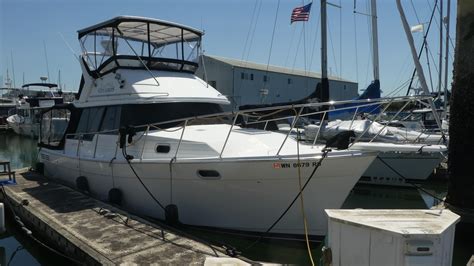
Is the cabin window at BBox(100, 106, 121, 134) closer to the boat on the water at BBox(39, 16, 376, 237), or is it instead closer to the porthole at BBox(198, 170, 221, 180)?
the boat on the water at BBox(39, 16, 376, 237)

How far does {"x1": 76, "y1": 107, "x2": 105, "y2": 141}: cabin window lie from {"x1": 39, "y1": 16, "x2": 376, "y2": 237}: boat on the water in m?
0.03

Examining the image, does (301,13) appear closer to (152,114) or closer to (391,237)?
(152,114)

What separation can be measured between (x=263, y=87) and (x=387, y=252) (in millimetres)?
29263

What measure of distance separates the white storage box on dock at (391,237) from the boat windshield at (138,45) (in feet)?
20.8

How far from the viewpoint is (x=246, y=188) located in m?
6.56

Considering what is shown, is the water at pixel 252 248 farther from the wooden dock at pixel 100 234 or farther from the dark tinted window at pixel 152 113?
the dark tinted window at pixel 152 113

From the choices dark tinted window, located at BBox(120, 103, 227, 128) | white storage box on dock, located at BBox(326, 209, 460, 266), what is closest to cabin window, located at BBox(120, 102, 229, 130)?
dark tinted window, located at BBox(120, 103, 227, 128)

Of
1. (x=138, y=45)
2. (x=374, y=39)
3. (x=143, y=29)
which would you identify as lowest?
(x=138, y=45)

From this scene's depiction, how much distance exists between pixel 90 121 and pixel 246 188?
487 cm

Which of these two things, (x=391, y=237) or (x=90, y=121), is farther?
(x=90, y=121)

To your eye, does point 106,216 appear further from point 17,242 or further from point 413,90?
point 413,90

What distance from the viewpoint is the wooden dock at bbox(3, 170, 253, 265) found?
5.41 meters

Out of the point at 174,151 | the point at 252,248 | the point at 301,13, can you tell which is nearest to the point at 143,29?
the point at 174,151

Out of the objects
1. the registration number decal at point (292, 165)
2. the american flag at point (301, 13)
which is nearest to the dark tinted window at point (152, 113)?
the registration number decal at point (292, 165)
